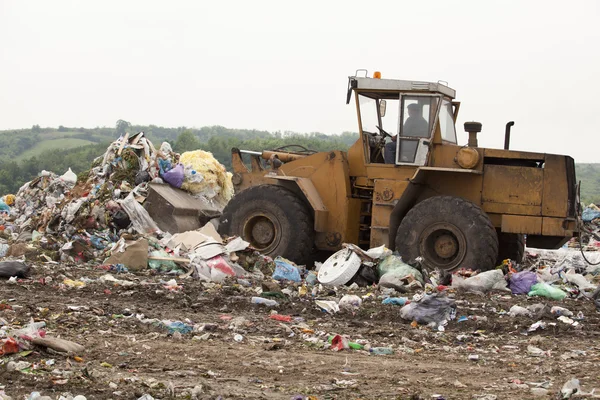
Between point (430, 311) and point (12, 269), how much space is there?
4.36m

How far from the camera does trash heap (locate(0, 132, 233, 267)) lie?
449 inches

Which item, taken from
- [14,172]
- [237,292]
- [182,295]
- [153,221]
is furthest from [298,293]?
[14,172]

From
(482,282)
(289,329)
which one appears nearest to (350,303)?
(289,329)

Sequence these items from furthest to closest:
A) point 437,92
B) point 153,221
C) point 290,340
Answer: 1. point 153,221
2. point 437,92
3. point 290,340

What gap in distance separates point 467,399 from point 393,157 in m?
6.50

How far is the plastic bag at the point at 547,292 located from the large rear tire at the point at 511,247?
1.86m

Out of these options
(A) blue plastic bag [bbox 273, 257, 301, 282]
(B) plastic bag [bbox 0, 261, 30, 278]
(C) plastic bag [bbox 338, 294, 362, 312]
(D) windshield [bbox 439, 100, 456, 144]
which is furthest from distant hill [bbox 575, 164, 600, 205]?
(B) plastic bag [bbox 0, 261, 30, 278]

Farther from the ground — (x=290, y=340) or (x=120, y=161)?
(x=120, y=161)

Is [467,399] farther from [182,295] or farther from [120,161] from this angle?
[120,161]

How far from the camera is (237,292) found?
348 inches

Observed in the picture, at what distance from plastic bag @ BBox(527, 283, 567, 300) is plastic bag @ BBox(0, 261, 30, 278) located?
208 inches

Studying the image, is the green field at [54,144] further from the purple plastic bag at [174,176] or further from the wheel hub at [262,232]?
the wheel hub at [262,232]

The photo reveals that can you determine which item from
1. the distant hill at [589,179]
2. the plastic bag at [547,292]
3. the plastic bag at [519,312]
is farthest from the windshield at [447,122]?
the distant hill at [589,179]

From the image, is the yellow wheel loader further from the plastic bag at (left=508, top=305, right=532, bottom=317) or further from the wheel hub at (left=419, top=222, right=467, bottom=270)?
the plastic bag at (left=508, top=305, right=532, bottom=317)
